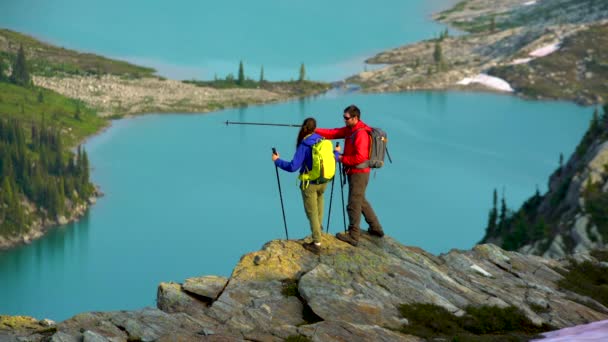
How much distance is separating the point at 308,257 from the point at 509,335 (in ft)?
→ 24.8

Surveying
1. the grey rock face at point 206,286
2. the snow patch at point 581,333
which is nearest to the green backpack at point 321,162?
the grey rock face at point 206,286

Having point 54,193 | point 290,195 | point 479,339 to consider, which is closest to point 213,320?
point 479,339

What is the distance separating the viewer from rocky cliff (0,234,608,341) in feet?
89.8

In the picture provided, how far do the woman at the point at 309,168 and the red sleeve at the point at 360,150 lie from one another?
139 cm

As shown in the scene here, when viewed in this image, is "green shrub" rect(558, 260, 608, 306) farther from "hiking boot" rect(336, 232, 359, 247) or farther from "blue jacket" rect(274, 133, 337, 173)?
"blue jacket" rect(274, 133, 337, 173)

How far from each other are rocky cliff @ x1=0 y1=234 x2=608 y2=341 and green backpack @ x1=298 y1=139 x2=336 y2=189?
296 cm

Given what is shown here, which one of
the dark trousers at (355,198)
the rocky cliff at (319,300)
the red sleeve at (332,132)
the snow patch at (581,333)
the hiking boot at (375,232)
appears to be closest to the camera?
the snow patch at (581,333)

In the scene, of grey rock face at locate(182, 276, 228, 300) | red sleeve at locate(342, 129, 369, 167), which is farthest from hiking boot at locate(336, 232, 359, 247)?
grey rock face at locate(182, 276, 228, 300)

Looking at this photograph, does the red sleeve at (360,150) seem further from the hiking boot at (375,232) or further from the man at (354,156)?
the hiking boot at (375,232)

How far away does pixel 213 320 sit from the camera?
1126 inches

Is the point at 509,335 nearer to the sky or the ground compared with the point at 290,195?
nearer to the sky

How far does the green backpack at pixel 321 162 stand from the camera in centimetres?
3106

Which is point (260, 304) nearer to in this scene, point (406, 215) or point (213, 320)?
point (213, 320)

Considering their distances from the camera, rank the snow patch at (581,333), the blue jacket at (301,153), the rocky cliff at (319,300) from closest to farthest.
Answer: the snow patch at (581,333) < the rocky cliff at (319,300) < the blue jacket at (301,153)
